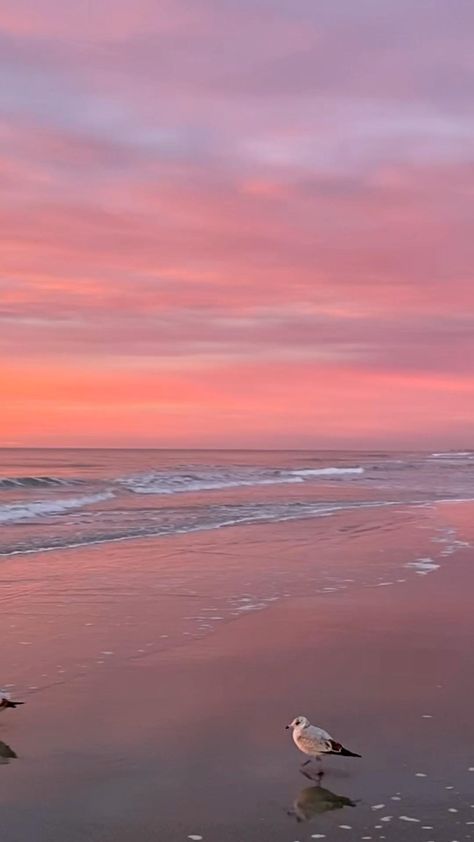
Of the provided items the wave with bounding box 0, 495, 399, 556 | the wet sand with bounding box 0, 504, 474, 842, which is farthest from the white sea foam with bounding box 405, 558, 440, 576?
the wave with bounding box 0, 495, 399, 556

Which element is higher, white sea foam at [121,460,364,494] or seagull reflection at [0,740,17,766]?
white sea foam at [121,460,364,494]

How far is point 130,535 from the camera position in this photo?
722 inches

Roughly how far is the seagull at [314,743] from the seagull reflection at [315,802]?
225 mm

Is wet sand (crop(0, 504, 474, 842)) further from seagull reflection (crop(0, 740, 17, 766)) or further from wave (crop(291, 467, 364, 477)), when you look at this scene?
wave (crop(291, 467, 364, 477))

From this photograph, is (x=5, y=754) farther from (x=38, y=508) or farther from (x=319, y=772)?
(x=38, y=508)

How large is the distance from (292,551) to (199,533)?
344 centimetres

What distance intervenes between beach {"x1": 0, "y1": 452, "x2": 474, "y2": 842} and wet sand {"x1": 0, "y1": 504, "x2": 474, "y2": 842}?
0.7 inches

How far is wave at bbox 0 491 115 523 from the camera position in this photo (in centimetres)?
2247

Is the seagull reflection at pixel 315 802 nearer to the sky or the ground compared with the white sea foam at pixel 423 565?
nearer to the ground

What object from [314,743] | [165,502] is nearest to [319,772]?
[314,743]

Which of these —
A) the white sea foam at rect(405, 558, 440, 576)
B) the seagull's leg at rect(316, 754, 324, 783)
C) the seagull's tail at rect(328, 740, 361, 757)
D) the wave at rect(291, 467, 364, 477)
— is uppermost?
the wave at rect(291, 467, 364, 477)

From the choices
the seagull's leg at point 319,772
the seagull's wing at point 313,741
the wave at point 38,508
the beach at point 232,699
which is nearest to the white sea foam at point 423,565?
the beach at point 232,699

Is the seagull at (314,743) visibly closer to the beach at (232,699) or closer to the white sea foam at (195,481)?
the beach at (232,699)

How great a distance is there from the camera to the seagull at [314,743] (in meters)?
5.25
